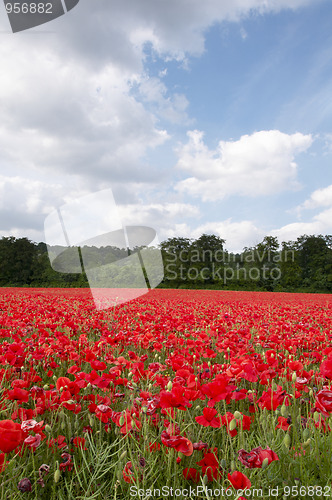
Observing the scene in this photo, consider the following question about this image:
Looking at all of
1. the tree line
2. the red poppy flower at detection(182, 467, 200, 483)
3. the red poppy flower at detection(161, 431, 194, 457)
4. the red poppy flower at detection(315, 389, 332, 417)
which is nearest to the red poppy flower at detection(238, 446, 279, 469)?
the red poppy flower at detection(161, 431, 194, 457)

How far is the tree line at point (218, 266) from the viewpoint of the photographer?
45.0 metres

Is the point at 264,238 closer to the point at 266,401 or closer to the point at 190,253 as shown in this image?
the point at 190,253

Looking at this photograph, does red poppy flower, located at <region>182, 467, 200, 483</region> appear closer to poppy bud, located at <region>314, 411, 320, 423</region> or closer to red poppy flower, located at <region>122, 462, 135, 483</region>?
red poppy flower, located at <region>122, 462, 135, 483</region>

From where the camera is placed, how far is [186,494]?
1.40m

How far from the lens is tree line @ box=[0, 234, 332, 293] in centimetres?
A: 4497

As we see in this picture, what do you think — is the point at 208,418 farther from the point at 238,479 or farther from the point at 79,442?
the point at 79,442

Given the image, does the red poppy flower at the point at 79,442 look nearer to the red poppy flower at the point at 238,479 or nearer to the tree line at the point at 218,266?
the red poppy flower at the point at 238,479

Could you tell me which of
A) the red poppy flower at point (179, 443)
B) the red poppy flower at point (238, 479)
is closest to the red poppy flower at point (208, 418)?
the red poppy flower at point (179, 443)

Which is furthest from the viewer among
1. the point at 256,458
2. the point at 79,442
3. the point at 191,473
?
the point at 79,442

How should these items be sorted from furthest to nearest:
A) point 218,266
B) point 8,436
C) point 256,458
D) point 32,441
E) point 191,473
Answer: point 218,266 < point 191,473 < point 32,441 < point 256,458 < point 8,436

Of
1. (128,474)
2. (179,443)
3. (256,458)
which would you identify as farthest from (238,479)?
(128,474)

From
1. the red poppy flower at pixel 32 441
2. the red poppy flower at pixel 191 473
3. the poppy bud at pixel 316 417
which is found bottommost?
the red poppy flower at pixel 191 473

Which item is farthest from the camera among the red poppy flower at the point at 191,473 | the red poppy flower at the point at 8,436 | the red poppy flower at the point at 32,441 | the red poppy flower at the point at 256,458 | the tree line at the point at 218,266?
the tree line at the point at 218,266

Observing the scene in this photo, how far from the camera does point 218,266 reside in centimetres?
4809
